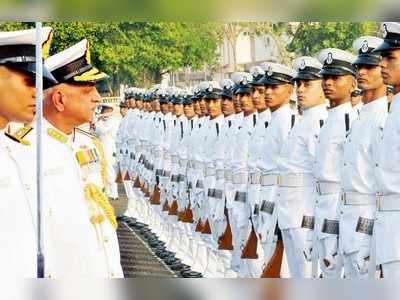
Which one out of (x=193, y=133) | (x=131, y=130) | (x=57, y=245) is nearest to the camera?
(x=57, y=245)

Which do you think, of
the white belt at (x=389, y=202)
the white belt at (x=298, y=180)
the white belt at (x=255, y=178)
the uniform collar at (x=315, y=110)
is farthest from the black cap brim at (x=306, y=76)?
the white belt at (x=389, y=202)

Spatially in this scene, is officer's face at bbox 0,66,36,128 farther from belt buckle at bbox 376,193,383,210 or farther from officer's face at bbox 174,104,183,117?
officer's face at bbox 174,104,183,117

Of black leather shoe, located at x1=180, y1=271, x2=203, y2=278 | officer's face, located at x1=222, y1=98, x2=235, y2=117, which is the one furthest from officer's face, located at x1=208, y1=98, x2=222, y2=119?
black leather shoe, located at x1=180, y1=271, x2=203, y2=278

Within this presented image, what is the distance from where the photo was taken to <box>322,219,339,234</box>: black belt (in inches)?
179

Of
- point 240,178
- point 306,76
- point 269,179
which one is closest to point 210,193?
point 240,178

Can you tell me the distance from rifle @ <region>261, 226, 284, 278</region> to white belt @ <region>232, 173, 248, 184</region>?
74cm

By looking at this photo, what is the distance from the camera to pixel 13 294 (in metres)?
3.28

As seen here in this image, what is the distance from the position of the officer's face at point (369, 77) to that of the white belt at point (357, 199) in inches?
16.0

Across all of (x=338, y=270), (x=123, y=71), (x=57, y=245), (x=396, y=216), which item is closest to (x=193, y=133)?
(x=123, y=71)

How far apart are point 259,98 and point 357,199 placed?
1613mm

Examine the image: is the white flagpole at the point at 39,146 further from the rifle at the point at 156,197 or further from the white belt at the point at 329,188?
the rifle at the point at 156,197
